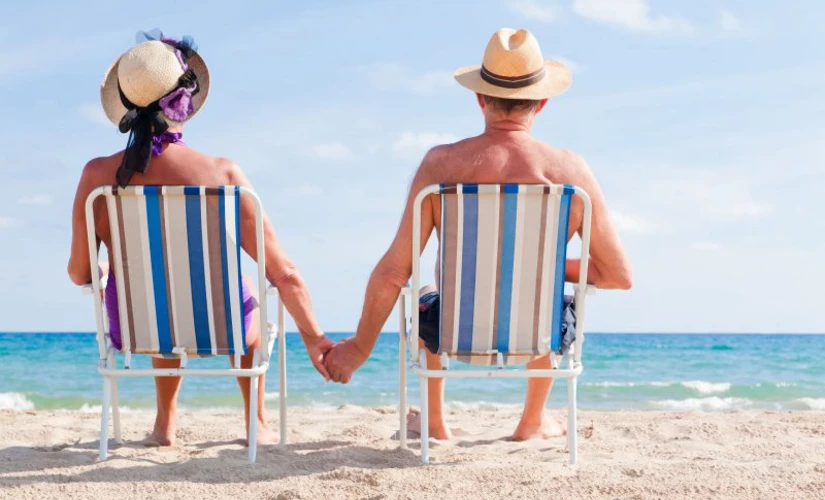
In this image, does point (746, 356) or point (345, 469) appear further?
point (746, 356)

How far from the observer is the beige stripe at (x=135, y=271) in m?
3.36

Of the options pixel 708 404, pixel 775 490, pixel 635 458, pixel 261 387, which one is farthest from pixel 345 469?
pixel 708 404

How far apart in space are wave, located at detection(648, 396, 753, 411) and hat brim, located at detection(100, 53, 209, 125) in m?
7.28

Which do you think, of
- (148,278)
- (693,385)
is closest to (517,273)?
(148,278)

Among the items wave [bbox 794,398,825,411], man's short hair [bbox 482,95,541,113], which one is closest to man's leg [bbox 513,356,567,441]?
man's short hair [bbox 482,95,541,113]

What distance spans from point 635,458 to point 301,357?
16776 millimetres

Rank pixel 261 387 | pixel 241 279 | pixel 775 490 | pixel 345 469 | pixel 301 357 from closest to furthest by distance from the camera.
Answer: pixel 775 490
pixel 345 469
pixel 241 279
pixel 261 387
pixel 301 357

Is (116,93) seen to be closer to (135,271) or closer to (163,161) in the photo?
(163,161)

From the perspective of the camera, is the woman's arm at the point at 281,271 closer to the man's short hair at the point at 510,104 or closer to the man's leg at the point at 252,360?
the man's leg at the point at 252,360

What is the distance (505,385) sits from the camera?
11.0 metres

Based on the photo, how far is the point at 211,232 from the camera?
3.37 meters

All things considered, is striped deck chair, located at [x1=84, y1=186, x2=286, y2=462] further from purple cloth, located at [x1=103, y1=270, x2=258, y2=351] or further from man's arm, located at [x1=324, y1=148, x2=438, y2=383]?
man's arm, located at [x1=324, y1=148, x2=438, y2=383]

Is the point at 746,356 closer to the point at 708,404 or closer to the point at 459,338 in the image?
the point at 708,404

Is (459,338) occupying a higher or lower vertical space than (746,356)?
higher
